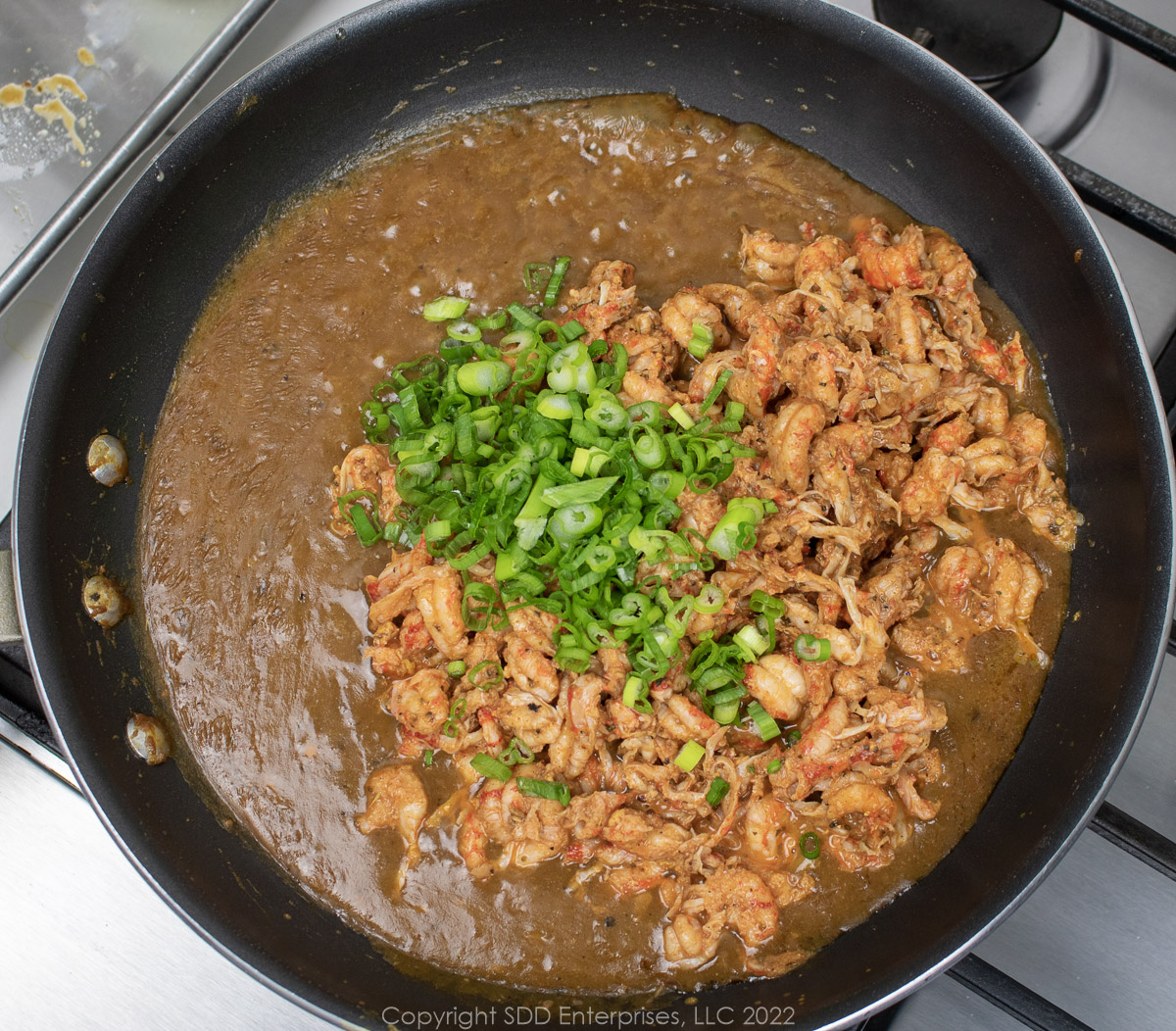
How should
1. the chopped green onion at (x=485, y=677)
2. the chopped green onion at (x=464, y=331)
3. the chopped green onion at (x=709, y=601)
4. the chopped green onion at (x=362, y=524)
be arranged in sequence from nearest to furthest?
the chopped green onion at (x=709, y=601)
the chopped green onion at (x=485, y=677)
the chopped green onion at (x=362, y=524)
the chopped green onion at (x=464, y=331)

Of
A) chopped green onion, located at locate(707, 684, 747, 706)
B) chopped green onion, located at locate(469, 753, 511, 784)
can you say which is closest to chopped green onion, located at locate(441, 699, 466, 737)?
chopped green onion, located at locate(469, 753, 511, 784)

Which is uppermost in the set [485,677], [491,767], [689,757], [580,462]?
[580,462]

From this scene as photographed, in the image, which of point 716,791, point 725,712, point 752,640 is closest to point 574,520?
point 752,640

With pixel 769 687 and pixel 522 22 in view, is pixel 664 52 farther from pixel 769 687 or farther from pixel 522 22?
pixel 769 687

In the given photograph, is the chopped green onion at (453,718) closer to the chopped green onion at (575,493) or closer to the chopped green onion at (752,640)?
the chopped green onion at (575,493)

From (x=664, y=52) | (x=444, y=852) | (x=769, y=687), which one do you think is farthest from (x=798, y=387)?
(x=444, y=852)

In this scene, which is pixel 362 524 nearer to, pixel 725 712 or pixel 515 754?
pixel 515 754

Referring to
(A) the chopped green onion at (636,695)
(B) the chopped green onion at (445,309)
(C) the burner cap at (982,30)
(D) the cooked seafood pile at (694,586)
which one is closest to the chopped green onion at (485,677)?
(D) the cooked seafood pile at (694,586)
